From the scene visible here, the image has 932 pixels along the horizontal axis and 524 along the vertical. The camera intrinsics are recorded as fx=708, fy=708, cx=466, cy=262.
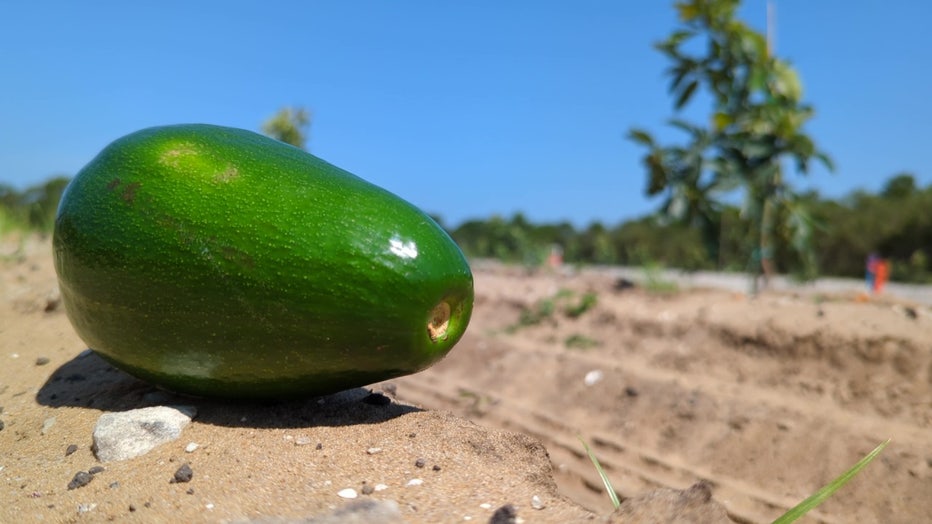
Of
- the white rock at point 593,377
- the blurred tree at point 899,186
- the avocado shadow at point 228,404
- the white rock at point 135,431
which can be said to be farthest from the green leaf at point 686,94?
the blurred tree at point 899,186

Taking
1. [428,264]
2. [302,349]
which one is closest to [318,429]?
[302,349]

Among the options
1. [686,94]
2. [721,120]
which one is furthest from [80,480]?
[686,94]

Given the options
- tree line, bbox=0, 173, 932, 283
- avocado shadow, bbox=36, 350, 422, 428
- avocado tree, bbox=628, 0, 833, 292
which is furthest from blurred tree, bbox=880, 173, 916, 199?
avocado shadow, bbox=36, 350, 422, 428

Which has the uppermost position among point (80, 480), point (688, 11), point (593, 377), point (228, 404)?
point (688, 11)

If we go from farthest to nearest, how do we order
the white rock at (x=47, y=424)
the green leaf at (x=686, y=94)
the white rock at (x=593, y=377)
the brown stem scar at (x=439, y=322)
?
the green leaf at (x=686, y=94) < the white rock at (x=593, y=377) < the white rock at (x=47, y=424) < the brown stem scar at (x=439, y=322)

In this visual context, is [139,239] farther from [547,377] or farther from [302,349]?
[547,377]

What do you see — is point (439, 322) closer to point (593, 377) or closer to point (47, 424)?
point (47, 424)

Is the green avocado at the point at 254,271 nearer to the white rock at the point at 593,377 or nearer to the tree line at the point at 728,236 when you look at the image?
the white rock at the point at 593,377
